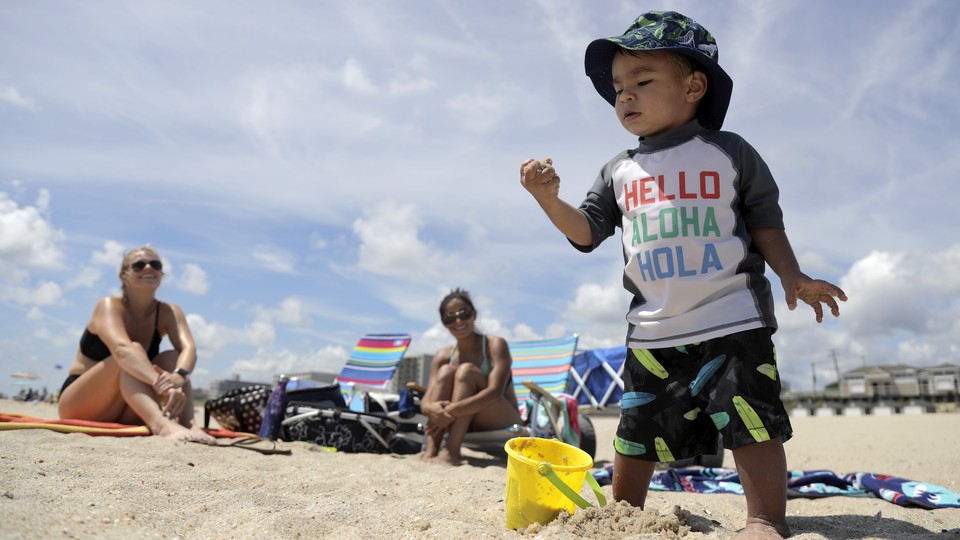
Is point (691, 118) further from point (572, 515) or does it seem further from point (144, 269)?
point (144, 269)

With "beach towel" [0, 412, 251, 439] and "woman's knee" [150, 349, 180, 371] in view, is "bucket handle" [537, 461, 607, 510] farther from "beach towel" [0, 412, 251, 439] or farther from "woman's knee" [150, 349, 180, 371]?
"woman's knee" [150, 349, 180, 371]

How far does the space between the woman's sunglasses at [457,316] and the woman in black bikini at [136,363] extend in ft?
5.87

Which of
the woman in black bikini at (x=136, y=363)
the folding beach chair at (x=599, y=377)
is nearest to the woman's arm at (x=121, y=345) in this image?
the woman in black bikini at (x=136, y=363)

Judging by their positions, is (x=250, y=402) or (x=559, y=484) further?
(x=250, y=402)

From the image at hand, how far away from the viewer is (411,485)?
275 centimetres

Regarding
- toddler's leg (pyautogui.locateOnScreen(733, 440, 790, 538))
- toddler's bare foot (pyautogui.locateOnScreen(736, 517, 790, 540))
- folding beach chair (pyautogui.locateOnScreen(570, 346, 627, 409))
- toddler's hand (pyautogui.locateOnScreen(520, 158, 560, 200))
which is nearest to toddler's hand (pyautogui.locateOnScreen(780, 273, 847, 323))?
toddler's leg (pyautogui.locateOnScreen(733, 440, 790, 538))

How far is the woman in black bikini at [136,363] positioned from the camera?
374cm

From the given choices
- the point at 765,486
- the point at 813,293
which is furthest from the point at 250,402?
the point at 813,293

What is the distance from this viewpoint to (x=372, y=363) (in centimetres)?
797

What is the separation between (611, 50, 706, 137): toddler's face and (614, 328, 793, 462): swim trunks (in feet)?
2.65

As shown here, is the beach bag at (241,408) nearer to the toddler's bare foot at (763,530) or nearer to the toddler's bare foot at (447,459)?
the toddler's bare foot at (447,459)

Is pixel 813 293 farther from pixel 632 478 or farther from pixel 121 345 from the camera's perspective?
pixel 121 345

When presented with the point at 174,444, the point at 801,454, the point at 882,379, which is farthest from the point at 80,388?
the point at 882,379

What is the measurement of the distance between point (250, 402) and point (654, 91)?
408cm
